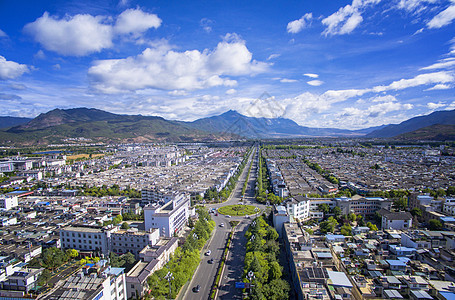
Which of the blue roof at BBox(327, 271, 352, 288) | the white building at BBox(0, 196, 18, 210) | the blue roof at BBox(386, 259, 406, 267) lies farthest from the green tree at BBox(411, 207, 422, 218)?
the white building at BBox(0, 196, 18, 210)

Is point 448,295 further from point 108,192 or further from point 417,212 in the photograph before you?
point 108,192

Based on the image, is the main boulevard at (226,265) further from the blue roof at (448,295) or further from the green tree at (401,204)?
the green tree at (401,204)

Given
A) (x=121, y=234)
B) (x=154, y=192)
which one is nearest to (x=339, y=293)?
(x=121, y=234)

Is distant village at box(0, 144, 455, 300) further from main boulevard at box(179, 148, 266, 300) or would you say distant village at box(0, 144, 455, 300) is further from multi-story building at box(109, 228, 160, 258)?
main boulevard at box(179, 148, 266, 300)

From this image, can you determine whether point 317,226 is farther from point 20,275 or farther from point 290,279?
point 20,275

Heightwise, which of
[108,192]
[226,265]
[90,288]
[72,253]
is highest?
[90,288]

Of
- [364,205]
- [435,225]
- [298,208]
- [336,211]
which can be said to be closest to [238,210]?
[298,208]
